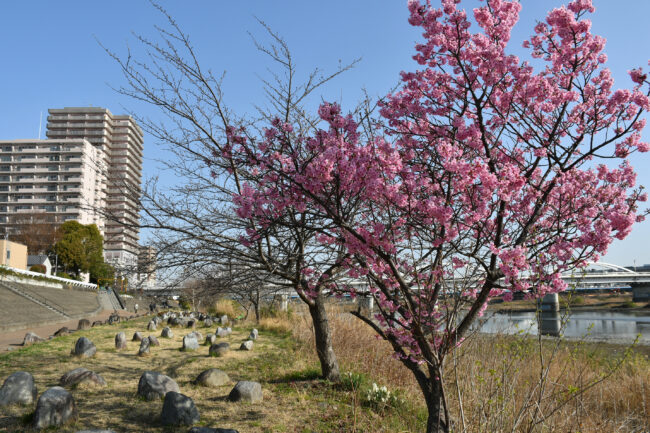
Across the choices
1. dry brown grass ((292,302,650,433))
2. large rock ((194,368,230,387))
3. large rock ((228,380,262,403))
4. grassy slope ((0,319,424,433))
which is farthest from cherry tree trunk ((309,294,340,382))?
large rock ((194,368,230,387))

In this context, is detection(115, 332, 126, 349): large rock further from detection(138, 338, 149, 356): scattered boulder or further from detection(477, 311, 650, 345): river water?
detection(477, 311, 650, 345): river water

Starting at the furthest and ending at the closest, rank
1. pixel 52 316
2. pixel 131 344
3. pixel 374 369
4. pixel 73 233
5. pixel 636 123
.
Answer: pixel 73 233
pixel 52 316
pixel 131 344
pixel 374 369
pixel 636 123

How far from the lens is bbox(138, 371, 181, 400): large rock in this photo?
6.63m

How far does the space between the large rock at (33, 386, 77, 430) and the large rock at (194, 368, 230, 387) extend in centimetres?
256

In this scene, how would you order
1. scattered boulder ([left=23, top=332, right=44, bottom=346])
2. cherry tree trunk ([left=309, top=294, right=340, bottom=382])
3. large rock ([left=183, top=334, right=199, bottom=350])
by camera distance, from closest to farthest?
cherry tree trunk ([left=309, top=294, right=340, bottom=382])
large rock ([left=183, top=334, right=199, bottom=350])
scattered boulder ([left=23, top=332, right=44, bottom=346])

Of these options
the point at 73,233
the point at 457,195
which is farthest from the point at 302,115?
the point at 73,233

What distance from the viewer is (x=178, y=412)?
18.4 feet

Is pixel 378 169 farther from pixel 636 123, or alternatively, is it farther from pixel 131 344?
pixel 131 344

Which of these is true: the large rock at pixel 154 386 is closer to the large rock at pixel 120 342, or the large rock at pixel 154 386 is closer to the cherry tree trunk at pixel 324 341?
the cherry tree trunk at pixel 324 341

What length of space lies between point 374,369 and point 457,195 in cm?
580

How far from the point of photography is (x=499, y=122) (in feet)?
15.0

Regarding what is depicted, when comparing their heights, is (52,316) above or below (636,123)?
below

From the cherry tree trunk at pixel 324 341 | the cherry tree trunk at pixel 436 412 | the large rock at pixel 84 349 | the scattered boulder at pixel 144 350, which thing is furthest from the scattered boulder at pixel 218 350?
the cherry tree trunk at pixel 436 412

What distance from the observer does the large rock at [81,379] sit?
711 cm
